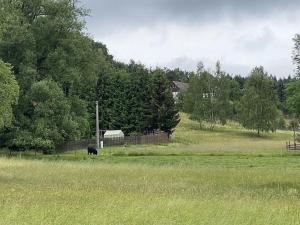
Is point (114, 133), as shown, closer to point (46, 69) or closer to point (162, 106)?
point (162, 106)

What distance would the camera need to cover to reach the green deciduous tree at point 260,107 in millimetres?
103750

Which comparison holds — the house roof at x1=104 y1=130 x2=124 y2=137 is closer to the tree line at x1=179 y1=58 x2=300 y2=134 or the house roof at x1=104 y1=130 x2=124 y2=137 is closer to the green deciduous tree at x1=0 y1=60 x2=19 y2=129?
the tree line at x1=179 y1=58 x2=300 y2=134

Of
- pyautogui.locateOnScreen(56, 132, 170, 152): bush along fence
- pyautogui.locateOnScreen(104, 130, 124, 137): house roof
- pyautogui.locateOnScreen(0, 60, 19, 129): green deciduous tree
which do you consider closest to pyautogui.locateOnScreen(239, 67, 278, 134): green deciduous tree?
pyautogui.locateOnScreen(56, 132, 170, 152): bush along fence

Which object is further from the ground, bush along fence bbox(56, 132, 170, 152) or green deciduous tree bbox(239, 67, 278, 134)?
green deciduous tree bbox(239, 67, 278, 134)

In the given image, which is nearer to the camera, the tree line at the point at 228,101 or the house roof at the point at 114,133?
the house roof at the point at 114,133

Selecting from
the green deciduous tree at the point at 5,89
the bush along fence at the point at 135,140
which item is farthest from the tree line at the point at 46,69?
the bush along fence at the point at 135,140

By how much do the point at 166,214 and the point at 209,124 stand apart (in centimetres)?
10558

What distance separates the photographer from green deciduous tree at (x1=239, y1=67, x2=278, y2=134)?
10375cm

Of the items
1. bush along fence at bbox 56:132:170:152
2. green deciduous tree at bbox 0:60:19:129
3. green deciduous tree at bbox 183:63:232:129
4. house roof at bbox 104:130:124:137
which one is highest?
green deciduous tree at bbox 183:63:232:129

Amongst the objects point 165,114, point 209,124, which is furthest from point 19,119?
point 209,124

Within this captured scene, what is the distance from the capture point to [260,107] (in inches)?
4097

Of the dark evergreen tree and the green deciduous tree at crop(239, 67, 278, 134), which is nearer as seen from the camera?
the dark evergreen tree

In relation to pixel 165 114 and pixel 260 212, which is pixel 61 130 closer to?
pixel 165 114

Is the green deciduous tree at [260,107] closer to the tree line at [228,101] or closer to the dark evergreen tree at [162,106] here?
the tree line at [228,101]
